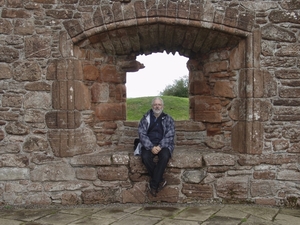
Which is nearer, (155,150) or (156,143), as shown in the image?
(155,150)

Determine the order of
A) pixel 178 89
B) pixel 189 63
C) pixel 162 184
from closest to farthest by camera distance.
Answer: pixel 162 184, pixel 189 63, pixel 178 89

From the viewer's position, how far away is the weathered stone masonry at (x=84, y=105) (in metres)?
4.66

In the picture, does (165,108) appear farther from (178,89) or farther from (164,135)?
(178,89)

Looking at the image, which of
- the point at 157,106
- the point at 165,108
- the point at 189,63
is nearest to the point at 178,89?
the point at 165,108

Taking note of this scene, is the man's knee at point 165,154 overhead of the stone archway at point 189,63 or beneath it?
beneath

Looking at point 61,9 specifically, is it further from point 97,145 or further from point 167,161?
point 167,161

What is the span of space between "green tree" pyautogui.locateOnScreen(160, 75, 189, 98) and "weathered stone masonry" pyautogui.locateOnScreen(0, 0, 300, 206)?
951 cm

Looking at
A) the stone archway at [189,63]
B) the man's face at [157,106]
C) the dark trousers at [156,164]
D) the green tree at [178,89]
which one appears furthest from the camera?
the green tree at [178,89]

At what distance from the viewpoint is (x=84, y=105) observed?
4.94m

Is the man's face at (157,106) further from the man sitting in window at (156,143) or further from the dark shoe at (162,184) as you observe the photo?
the dark shoe at (162,184)

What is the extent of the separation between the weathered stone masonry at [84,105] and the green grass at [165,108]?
11.7 feet

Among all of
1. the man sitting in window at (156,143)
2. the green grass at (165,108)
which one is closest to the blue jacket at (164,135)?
the man sitting in window at (156,143)

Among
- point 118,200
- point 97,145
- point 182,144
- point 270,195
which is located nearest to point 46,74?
point 97,145

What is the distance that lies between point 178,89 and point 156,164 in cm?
1028
